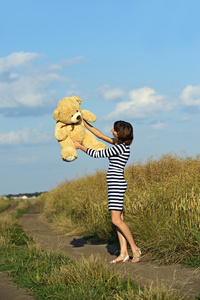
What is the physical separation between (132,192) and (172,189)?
1.45 meters

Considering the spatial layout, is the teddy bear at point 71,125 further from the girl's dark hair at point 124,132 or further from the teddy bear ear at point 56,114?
the girl's dark hair at point 124,132

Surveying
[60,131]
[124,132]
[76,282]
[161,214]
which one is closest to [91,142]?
[60,131]

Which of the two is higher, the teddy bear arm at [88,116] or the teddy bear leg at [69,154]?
the teddy bear arm at [88,116]

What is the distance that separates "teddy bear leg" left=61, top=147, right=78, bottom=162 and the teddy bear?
0.03 m

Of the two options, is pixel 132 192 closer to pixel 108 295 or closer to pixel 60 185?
pixel 108 295

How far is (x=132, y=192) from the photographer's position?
912 cm

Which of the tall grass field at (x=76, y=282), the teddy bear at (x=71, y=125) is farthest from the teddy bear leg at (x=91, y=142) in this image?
the tall grass field at (x=76, y=282)

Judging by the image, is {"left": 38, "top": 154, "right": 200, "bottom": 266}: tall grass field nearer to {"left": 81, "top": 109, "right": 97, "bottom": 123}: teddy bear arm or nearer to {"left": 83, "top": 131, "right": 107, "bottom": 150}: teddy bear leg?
{"left": 83, "top": 131, "right": 107, "bottom": 150}: teddy bear leg

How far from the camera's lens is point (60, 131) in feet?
23.2

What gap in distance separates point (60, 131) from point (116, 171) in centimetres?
142

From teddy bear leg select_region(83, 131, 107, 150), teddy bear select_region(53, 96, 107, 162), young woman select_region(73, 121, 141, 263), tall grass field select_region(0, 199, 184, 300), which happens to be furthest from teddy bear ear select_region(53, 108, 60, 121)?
tall grass field select_region(0, 199, 184, 300)

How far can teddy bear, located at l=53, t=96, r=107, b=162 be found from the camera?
705 cm

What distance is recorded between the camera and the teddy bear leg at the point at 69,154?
673 cm

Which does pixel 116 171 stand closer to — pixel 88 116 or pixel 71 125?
pixel 71 125
